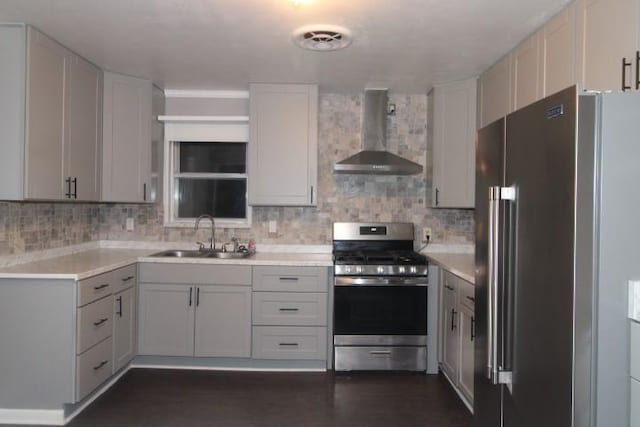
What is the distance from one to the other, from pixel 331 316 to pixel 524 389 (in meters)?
1.92

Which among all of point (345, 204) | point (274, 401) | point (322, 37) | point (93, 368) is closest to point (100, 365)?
point (93, 368)

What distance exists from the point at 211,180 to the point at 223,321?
135 centimetres

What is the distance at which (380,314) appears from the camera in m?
3.24

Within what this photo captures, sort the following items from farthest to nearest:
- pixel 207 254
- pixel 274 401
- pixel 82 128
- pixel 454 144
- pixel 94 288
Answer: pixel 207 254
pixel 454 144
pixel 82 128
pixel 274 401
pixel 94 288

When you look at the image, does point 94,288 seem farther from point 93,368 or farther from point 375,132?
point 375,132

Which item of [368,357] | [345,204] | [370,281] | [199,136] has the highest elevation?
[199,136]

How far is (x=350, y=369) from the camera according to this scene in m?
3.26

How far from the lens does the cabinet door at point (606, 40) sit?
1653mm

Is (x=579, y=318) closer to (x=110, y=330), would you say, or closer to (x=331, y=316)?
(x=331, y=316)

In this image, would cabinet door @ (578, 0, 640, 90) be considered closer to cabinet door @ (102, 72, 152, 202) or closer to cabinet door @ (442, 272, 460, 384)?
cabinet door @ (442, 272, 460, 384)

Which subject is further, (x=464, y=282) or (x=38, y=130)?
(x=464, y=282)

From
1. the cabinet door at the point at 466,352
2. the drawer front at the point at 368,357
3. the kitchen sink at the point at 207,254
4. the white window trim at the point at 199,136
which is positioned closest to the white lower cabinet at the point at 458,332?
the cabinet door at the point at 466,352

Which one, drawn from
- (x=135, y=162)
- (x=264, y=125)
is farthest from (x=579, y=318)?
(x=135, y=162)

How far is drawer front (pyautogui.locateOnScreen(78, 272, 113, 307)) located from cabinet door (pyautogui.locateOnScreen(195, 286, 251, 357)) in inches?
25.5
